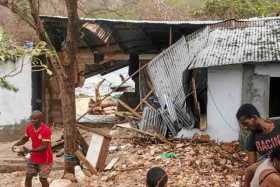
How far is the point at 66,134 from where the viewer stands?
28.1 feet

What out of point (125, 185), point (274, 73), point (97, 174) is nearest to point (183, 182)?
point (125, 185)

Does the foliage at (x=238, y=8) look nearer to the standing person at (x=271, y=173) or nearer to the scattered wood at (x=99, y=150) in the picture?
the scattered wood at (x=99, y=150)

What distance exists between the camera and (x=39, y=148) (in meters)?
7.72

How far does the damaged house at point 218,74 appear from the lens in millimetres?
11023

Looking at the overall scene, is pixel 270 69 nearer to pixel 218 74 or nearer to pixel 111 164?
pixel 218 74

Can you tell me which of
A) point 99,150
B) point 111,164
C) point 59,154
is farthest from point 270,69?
point 59,154

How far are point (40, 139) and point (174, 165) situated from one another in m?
2.98

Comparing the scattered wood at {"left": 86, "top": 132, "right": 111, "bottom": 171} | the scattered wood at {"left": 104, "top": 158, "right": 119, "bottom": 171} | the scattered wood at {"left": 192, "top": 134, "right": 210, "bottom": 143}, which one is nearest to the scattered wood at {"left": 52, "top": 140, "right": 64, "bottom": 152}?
the scattered wood at {"left": 104, "top": 158, "right": 119, "bottom": 171}

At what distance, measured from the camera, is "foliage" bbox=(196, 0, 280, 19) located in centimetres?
2050

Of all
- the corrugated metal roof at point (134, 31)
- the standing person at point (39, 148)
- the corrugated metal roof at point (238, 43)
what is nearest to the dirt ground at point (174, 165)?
the standing person at point (39, 148)

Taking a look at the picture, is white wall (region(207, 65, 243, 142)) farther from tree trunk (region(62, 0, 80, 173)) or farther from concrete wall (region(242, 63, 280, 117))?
tree trunk (region(62, 0, 80, 173))

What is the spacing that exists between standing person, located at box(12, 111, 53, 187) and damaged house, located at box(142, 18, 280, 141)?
4.32 metres

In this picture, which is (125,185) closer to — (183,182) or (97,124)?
(183,182)

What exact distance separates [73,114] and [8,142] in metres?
5.87
